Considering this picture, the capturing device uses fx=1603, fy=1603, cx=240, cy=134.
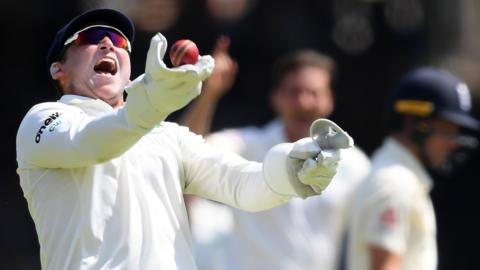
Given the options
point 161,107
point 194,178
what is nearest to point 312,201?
point 194,178

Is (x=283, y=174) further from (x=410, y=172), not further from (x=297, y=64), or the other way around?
(x=297, y=64)

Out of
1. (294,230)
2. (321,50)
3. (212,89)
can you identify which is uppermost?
(212,89)

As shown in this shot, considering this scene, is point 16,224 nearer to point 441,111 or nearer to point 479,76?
point 479,76

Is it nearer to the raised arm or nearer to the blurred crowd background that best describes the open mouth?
the raised arm

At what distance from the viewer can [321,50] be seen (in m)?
11.0

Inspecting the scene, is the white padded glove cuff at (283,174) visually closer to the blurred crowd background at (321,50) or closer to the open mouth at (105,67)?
the open mouth at (105,67)

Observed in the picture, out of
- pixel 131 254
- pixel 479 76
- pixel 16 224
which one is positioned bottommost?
pixel 16 224

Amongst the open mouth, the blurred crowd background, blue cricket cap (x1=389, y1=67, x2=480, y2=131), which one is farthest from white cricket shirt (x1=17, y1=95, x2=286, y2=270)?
the blurred crowd background

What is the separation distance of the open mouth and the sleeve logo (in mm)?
233

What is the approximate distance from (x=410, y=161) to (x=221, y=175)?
2.39 metres

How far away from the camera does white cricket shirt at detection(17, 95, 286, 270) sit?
471cm

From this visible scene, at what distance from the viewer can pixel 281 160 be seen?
4688 millimetres

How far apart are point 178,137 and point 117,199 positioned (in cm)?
35

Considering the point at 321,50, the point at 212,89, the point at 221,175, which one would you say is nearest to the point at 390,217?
the point at 212,89
